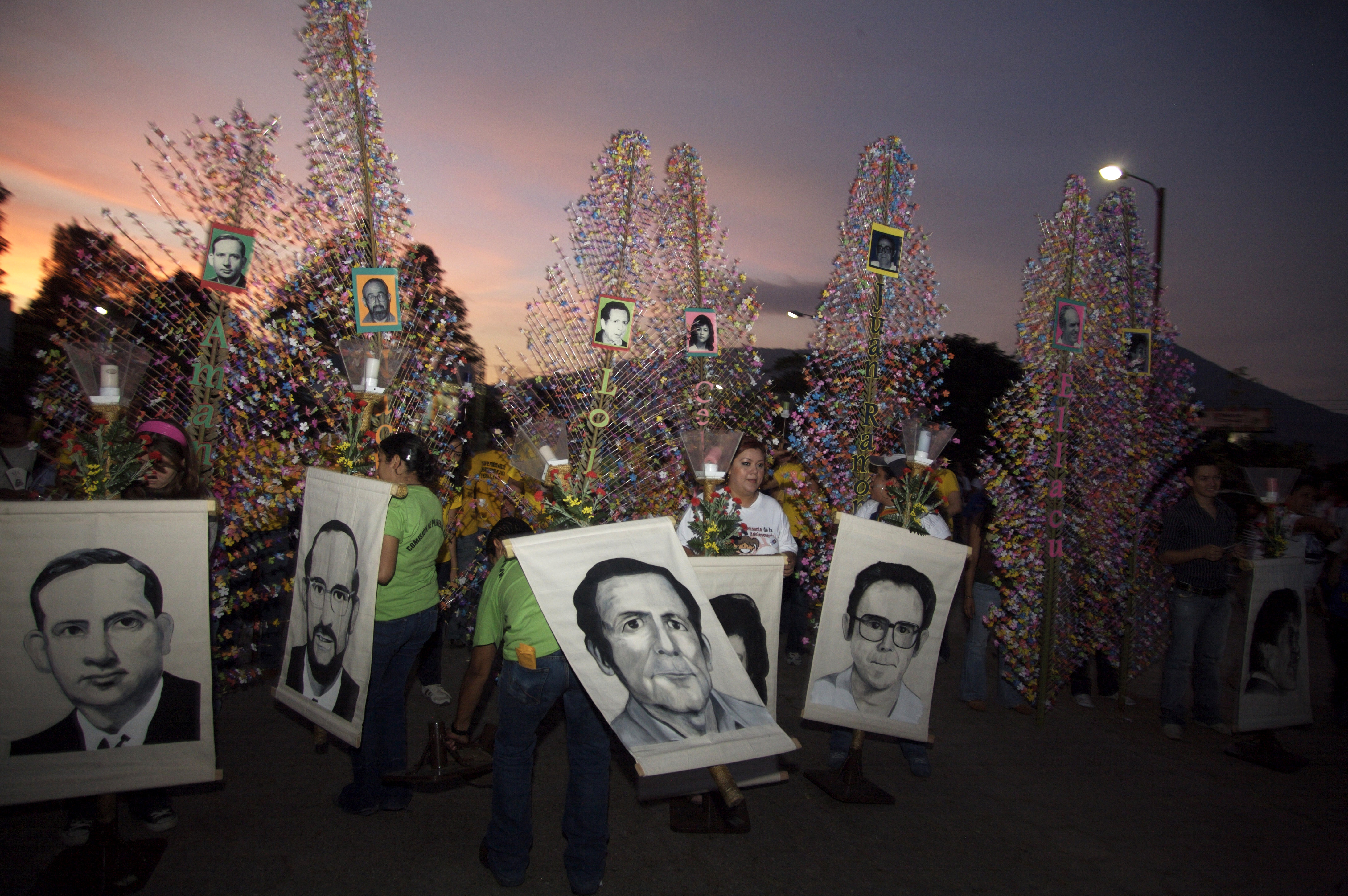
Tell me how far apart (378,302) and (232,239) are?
2.88 feet

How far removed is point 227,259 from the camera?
187 inches

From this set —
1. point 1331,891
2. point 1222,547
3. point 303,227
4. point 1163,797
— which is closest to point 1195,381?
point 1222,547

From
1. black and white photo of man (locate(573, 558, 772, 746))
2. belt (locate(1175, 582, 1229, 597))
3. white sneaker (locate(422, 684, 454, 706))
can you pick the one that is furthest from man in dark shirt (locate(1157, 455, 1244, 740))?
white sneaker (locate(422, 684, 454, 706))

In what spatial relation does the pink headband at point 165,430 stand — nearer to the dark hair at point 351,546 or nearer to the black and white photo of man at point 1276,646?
the dark hair at point 351,546

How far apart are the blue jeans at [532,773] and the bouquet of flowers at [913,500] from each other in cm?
199

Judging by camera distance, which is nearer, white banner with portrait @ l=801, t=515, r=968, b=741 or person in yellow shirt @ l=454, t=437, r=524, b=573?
white banner with portrait @ l=801, t=515, r=968, b=741

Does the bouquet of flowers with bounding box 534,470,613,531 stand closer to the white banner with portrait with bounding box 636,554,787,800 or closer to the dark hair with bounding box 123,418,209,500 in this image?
the white banner with portrait with bounding box 636,554,787,800

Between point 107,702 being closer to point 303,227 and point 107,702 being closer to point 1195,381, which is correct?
point 303,227

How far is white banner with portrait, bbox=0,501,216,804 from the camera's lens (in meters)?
2.89

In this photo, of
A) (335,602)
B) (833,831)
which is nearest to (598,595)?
(335,602)

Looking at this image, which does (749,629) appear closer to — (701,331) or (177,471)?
(177,471)

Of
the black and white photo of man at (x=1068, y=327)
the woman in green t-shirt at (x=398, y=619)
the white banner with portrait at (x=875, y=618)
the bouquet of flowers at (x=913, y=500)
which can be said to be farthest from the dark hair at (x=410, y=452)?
the black and white photo of man at (x=1068, y=327)

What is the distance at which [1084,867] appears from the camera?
382 centimetres

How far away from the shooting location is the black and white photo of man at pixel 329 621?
355 centimetres
